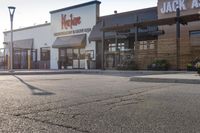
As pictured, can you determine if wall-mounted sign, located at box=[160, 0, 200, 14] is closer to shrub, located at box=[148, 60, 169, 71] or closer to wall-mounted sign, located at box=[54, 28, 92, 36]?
shrub, located at box=[148, 60, 169, 71]

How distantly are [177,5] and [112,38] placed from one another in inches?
297

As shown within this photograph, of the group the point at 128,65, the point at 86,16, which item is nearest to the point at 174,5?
the point at 128,65

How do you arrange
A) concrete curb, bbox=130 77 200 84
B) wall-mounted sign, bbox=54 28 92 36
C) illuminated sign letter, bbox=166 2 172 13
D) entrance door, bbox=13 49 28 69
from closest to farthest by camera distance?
1. concrete curb, bbox=130 77 200 84
2. illuminated sign letter, bbox=166 2 172 13
3. wall-mounted sign, bbox=54 28 92 36
4. entrance door, bbox=13 49 28 69

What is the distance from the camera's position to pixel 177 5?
25.6 m

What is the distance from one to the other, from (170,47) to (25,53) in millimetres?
26756

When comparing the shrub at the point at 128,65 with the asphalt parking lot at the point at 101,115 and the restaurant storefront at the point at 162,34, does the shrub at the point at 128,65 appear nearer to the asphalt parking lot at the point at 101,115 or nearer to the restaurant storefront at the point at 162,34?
the restaurant storefront at the point at 162,34

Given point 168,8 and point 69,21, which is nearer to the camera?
point 168,8

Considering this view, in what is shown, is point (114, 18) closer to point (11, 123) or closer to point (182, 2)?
point (182, 2)

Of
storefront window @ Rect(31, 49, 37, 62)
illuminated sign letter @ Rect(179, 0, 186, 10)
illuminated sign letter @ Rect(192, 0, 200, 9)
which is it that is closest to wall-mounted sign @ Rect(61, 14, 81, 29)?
storefront window @ Rect(31, 49, 37, 62)

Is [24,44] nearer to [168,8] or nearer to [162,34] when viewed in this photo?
[162,34]

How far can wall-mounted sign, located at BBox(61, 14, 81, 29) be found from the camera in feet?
120

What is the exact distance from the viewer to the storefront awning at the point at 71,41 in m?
34.7

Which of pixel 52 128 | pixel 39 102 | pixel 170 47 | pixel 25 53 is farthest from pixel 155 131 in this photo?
pixel 25 53

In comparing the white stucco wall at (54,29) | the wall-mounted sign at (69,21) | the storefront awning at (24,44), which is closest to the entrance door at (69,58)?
the white stucco wall at (54,29)
